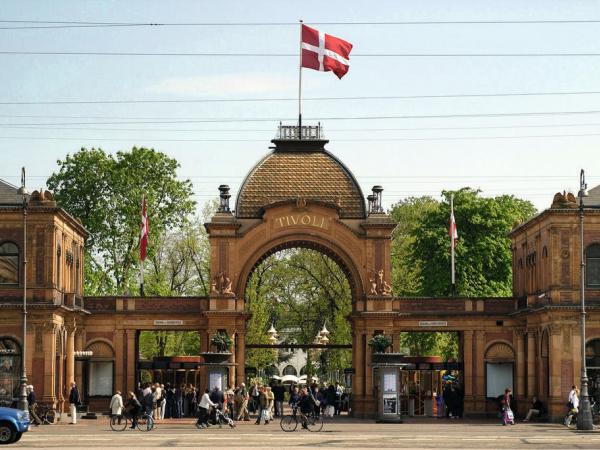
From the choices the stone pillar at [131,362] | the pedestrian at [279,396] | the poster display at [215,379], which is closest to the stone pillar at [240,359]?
the pedestrian at [279,396]

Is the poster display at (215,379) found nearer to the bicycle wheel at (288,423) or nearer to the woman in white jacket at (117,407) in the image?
the woman in white jacket at (117,407)

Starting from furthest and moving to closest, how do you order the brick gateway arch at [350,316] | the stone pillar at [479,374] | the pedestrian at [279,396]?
the stone pillar at [479,374] < the brick gateway arch at [350,316] < the pedestrian at [279,396]

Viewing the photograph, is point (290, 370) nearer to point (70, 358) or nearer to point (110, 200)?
point (110, 200)

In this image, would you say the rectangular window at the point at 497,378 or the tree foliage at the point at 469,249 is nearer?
the rectangular window at the point at 497,378

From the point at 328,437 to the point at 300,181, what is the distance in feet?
93.6

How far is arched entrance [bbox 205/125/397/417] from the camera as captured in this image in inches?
2908

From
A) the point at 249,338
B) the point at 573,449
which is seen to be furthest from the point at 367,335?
the point at 573,449

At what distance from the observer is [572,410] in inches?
2355

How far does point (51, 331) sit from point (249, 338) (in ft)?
106

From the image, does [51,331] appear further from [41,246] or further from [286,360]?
[286,360]

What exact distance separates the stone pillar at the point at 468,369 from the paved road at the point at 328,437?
1254 centimetres

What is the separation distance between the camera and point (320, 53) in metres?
68.4

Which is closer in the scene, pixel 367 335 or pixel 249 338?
pixel 367 335

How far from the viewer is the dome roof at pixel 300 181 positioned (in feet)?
249
